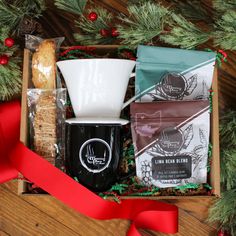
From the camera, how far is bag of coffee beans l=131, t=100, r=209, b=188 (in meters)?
0.92

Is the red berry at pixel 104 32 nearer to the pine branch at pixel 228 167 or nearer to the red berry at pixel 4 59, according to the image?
the red berry at pixel 4 59

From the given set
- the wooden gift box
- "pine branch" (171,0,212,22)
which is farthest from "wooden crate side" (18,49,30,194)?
"pine branch" (171,0,212,22)

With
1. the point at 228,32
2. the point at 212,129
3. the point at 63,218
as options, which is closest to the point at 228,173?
the point at 212,129

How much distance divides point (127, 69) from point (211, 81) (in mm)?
219

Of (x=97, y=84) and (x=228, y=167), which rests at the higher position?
(x=97, y=84)

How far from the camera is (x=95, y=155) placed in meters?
0.88

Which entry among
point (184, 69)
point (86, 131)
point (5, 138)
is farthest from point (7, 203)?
point (184, 69)

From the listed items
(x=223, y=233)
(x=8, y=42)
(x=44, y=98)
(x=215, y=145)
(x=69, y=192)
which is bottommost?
(x=223, y=233)

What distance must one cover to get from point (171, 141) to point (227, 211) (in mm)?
244

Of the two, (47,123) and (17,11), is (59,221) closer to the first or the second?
(47,123)

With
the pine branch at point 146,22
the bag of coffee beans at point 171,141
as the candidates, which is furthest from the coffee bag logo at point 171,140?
the pine branch at point 146,22

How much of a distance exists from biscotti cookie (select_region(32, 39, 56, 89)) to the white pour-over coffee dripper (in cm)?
3

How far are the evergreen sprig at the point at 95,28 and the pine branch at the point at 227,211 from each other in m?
0.51

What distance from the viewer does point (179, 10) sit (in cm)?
96
